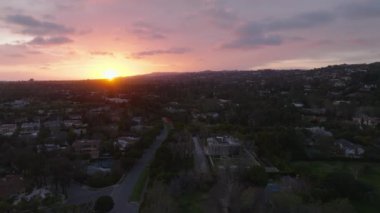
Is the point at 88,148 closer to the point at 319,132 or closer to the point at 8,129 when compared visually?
the point at 8,129

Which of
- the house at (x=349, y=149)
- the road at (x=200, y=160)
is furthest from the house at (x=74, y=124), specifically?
the house at (x=349, y=149)

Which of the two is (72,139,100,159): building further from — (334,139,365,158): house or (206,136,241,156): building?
(334,139,365,158): house

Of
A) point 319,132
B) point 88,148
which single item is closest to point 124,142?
point 88,148

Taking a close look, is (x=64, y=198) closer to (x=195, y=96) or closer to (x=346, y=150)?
(x=346, y=150)

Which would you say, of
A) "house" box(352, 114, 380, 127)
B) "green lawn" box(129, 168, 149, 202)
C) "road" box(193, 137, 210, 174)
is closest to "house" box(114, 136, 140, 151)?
"road" box(193, 137, 210, 174)

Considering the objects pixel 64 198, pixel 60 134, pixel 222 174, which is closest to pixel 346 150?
pixel 222 174
